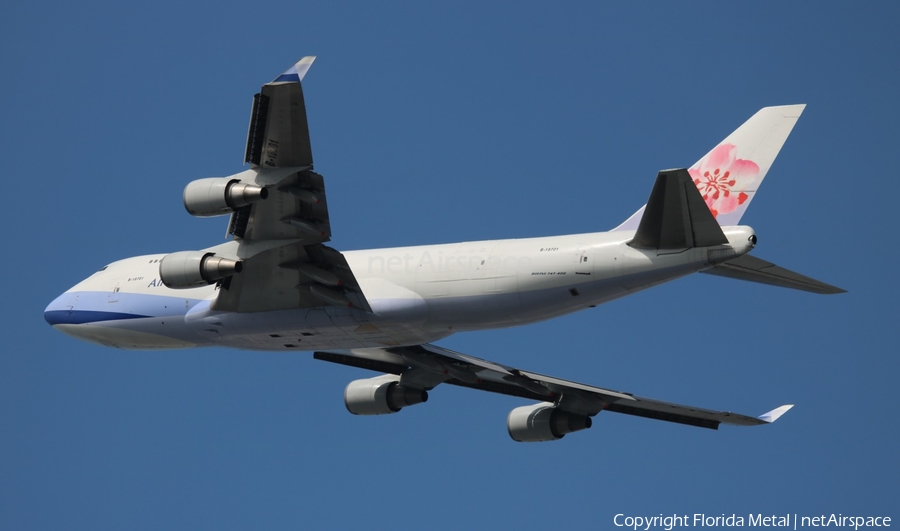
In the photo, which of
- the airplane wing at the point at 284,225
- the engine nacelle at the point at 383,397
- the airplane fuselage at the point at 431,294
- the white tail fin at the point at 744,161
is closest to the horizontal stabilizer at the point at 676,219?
the airplane fuselage at the point at 431,294

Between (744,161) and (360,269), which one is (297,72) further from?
(744,161)

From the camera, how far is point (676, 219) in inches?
1028

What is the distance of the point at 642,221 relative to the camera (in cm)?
2677

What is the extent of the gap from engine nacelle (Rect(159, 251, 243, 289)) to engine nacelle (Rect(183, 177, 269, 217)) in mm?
2134

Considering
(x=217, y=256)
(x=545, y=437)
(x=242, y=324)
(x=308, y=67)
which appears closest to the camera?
(x=308, y=67)

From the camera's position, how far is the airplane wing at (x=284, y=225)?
25359 mm

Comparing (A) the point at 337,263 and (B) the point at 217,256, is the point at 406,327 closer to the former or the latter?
(A) the point at 337,263

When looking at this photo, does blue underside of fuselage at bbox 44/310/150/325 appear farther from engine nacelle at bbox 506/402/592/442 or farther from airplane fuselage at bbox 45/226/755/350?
engine nacelle at bbox 506/402/592/442

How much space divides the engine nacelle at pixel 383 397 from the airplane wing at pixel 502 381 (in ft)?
0.72

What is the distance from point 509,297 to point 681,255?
420 centimetres

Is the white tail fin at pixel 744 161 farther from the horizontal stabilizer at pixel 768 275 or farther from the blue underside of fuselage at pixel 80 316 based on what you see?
the blue underside of fuselage at pixel 80 316

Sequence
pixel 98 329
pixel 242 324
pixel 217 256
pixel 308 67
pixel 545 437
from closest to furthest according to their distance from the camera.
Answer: pixel 308 67 → pixel 217 256 → pixel 242 324 → pixel 98 329 → pixel 545 437

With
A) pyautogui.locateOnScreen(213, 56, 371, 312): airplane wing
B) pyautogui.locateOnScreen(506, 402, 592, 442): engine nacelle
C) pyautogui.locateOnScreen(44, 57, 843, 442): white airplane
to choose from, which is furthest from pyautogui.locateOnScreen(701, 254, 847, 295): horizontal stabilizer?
pyautogui.locateOnScreen(506, 402, 592, 442): engine nacelle

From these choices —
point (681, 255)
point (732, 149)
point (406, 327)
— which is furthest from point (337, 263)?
point (732, 149)
